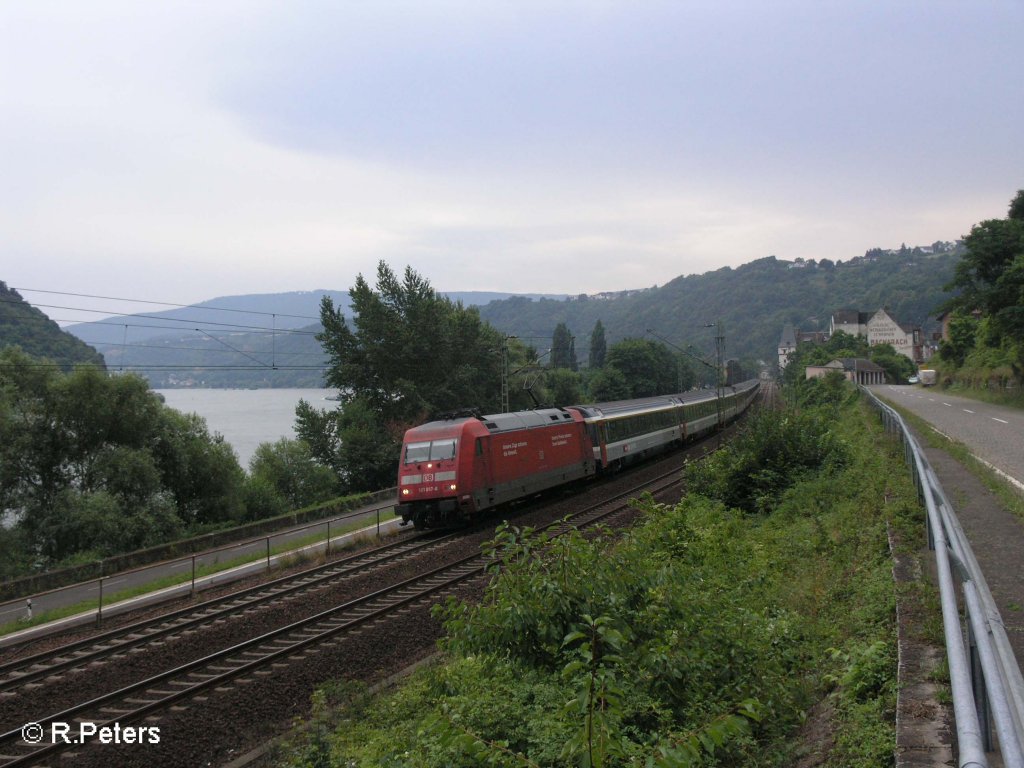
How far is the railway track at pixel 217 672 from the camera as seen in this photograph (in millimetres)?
8984

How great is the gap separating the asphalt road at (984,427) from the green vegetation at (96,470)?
2685 centimetres

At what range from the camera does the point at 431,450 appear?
2122 centimetres

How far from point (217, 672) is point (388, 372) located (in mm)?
43253

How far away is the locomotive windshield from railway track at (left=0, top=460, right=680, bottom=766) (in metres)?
4.87

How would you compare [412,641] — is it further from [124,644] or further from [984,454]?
[984,454]

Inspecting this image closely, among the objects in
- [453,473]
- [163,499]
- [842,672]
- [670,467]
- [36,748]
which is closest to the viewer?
[842,672]

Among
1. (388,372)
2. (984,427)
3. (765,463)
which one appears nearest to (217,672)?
(765,463)

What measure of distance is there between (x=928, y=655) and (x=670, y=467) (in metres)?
29.6

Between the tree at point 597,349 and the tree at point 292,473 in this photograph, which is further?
the tree at point 597,349

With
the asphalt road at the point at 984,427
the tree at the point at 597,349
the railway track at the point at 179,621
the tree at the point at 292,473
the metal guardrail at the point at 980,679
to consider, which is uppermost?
the tree at the point at 597,349

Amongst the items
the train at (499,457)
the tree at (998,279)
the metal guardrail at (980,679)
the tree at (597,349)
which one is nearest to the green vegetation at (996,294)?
the tree at (998,279)

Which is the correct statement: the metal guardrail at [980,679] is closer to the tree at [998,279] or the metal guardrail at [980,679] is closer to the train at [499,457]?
the train at [499,457]

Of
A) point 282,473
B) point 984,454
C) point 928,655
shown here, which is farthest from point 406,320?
point 928,655

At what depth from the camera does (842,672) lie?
21.2 feet
